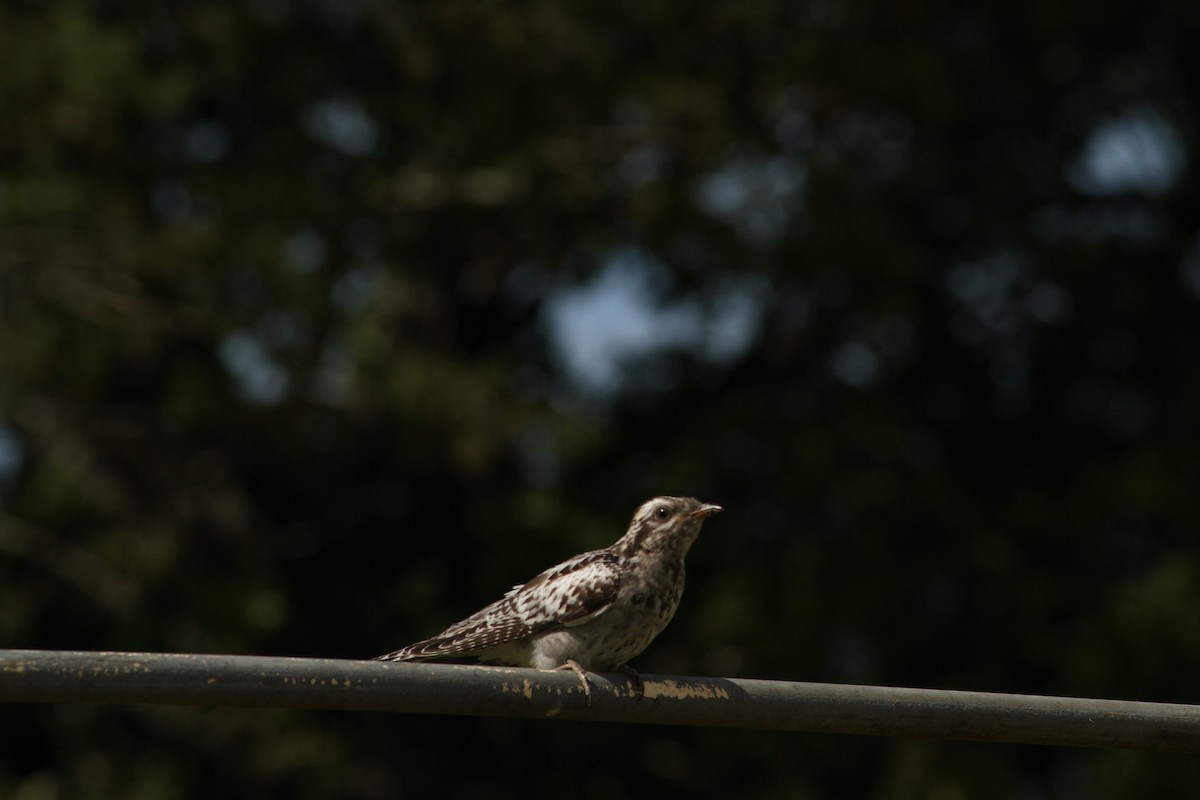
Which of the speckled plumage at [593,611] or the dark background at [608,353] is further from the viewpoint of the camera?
the dark background at [608,353]

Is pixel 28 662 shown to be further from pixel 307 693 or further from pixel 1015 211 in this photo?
pixel 1015 211

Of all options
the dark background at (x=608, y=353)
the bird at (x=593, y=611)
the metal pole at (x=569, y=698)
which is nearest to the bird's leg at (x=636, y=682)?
the metal pole at (x=569, y=698)

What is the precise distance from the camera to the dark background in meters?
8.65

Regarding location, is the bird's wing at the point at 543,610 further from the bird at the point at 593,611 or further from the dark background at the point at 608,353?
the dark background at the point at 608,353

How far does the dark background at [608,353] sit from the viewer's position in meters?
8.65

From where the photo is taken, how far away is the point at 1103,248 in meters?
9.40

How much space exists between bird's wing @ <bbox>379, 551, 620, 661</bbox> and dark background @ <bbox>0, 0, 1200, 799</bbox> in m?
3.99

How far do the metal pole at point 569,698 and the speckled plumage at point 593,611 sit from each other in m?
1.12

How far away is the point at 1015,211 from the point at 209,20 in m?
4.62

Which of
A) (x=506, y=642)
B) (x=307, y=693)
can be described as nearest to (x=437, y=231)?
(x=506, y=642)

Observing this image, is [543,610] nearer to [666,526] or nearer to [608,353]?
[666,526]

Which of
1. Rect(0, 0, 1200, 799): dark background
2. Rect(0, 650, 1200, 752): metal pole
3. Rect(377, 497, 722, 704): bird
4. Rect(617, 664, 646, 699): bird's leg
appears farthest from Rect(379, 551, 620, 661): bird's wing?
Rect(0, 0, 1200, 799): dark background

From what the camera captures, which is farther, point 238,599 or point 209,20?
point 209,20

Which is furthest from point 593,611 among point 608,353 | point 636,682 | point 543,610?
point 608,353
